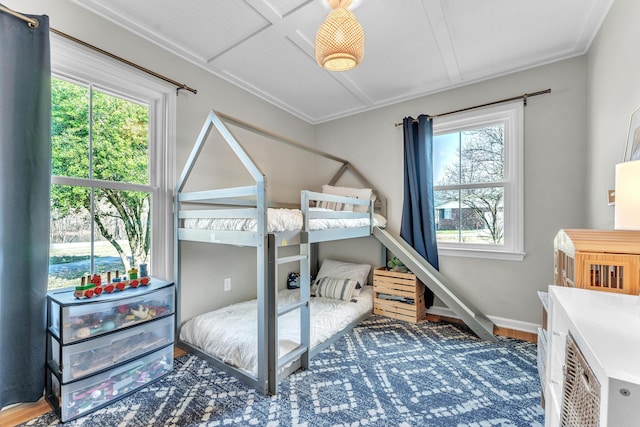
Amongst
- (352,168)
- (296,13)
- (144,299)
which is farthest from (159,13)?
(352,168)

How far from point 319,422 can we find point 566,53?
319 centimetres

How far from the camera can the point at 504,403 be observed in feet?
5.03

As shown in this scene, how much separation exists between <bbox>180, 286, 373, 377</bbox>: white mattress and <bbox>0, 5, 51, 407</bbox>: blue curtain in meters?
0.86

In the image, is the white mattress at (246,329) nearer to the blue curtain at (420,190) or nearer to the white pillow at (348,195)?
the blue curtain at (420,190)

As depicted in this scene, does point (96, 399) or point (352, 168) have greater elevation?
point (352, 168)

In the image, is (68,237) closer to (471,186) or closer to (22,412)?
(22,412)

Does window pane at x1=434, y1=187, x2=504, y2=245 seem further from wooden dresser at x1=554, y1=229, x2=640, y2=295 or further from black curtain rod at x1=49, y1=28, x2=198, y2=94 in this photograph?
black curtain rod at x1=49, y1=28, x2=198, y2=94

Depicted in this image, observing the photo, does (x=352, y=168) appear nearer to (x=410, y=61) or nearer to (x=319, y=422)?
(x=410, y=61)

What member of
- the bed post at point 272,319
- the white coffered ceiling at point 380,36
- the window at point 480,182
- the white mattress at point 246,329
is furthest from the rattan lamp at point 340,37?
the white mattress at point 246,329

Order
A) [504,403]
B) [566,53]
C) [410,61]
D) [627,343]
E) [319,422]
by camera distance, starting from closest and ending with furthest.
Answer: [627,343] < [319,422] < [504,403] < [566,53] < [410,61]

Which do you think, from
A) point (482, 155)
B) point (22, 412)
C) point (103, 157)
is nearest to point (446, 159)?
point (482, 155)

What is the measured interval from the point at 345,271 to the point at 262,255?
70.5 inches

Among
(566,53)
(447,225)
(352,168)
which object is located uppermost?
(566,53)

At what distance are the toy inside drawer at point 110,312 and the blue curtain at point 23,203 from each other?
13 cm
